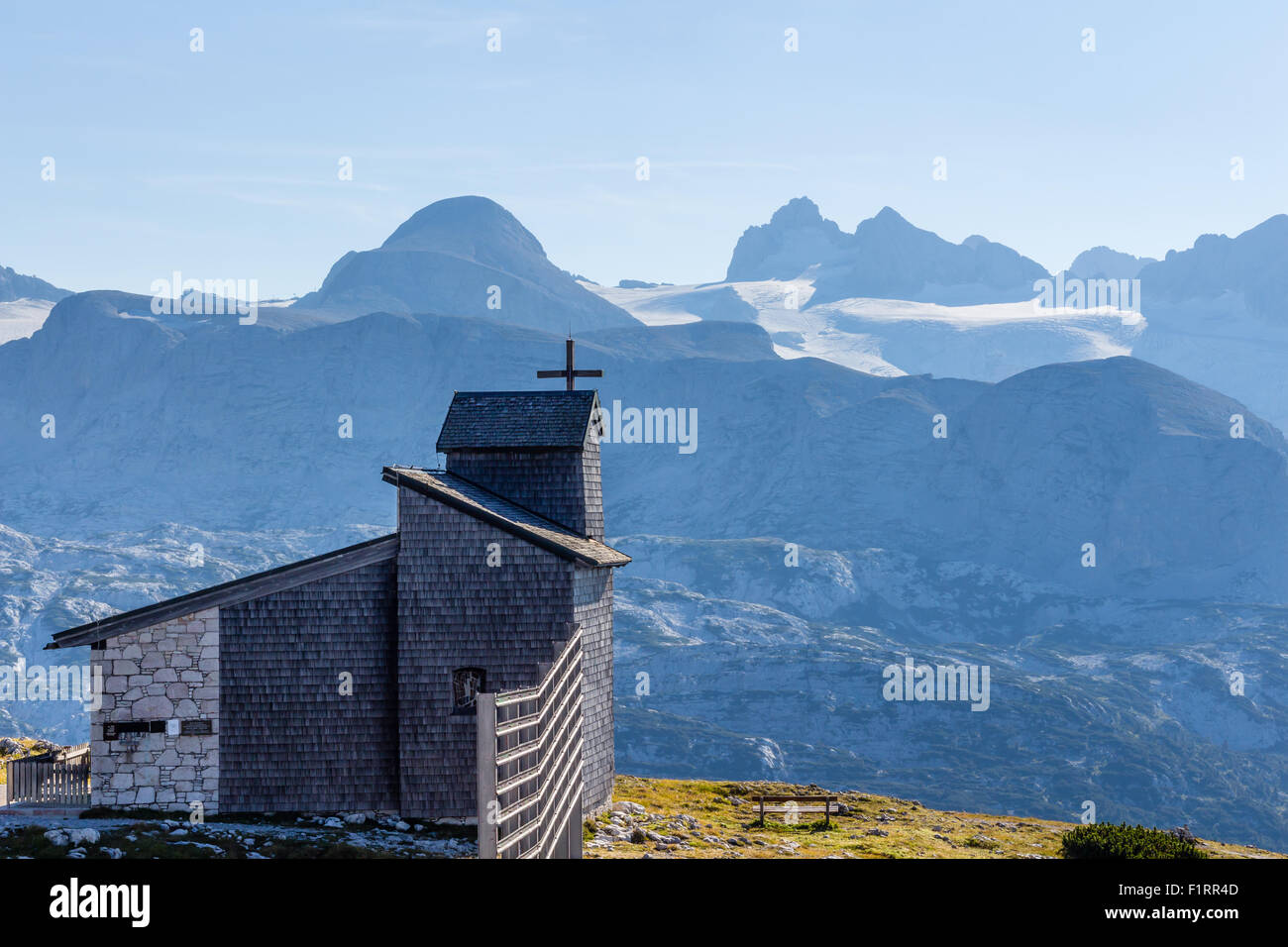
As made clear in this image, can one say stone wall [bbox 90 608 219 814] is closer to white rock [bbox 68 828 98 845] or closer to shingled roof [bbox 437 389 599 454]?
white rock [bbox 68 828 98 845]

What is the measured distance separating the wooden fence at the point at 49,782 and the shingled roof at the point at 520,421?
1283 cm

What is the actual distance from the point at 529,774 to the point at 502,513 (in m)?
20.8

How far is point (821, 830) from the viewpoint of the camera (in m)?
39.4

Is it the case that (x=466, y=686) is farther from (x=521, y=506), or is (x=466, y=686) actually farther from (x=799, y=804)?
(x=799, y=804)

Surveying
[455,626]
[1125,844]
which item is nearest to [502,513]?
[455,626]

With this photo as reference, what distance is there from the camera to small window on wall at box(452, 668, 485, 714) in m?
31.6

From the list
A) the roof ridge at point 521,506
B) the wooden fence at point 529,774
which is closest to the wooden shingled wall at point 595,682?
the roof ridge at point 521,506

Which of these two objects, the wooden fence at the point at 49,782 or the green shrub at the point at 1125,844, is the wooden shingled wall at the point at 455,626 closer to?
the wooden fence at the point at 49,782

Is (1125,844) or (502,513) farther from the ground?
(502,513)

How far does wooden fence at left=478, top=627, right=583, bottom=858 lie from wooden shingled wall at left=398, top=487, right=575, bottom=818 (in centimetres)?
1228

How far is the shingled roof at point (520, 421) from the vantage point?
37344mm
